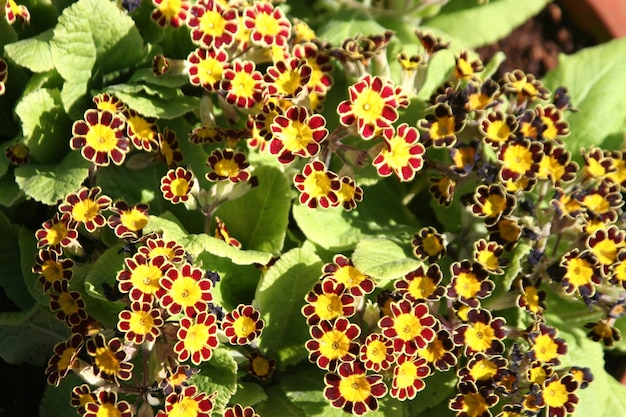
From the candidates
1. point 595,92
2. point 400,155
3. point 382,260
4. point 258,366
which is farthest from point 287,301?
point 595,92

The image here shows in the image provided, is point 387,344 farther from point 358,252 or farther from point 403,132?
point 403,132

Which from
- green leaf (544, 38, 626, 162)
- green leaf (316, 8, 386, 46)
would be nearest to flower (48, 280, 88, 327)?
green leaf (316, 8, 386, 46)

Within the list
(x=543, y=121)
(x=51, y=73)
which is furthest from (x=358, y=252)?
(x=51, y=73)

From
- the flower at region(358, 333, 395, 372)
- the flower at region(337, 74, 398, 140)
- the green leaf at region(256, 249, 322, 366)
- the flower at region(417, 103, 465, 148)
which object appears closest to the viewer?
the flower at region(358, 333, 395, 372)

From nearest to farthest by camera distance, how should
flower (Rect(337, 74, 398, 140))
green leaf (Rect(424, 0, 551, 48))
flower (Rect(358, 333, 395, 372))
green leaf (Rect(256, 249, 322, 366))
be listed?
1. flower (Rect(358, 333, 395, 372))
2. flower (Rect(337, 74, 398, 140))
3. green leaf (Rect(256, 249, 322, 366))
4. green leaf (Rect(424, 0, 551, 48))

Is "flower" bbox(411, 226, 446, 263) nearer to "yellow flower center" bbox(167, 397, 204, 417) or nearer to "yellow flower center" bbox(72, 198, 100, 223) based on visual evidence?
"yellow flower center" bbox(167, 397, 204, 417)

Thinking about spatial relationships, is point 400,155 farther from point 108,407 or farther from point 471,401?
point 108,407

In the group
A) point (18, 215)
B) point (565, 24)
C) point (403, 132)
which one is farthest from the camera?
point (565, 24)
